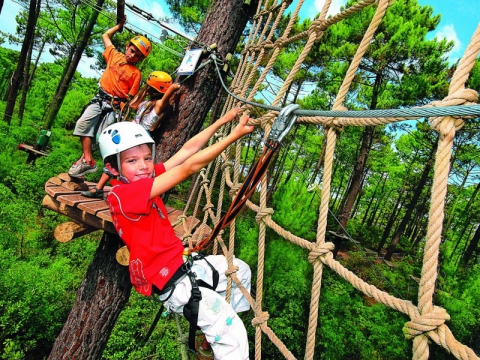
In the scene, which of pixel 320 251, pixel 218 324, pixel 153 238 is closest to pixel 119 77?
pixel 153 238

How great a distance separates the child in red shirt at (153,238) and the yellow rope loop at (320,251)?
29.2 inches

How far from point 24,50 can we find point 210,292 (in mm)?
12202

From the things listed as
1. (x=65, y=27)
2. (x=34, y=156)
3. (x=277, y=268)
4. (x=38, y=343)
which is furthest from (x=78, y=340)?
(x=65, y=27)

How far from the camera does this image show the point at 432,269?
759mm

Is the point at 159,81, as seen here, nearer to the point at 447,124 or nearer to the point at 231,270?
the point at 231,270

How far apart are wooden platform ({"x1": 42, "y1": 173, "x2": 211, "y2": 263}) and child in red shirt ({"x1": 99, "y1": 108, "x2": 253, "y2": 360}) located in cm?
44

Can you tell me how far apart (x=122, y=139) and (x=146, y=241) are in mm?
631

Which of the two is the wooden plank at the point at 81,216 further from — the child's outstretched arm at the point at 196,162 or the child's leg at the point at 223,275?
the child's outstretched arm at the point at 196,162

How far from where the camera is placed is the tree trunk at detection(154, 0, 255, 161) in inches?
93.9

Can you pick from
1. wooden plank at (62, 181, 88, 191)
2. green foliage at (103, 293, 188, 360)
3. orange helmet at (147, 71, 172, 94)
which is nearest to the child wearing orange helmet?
orange helmet at (147, 71, 172, 94)

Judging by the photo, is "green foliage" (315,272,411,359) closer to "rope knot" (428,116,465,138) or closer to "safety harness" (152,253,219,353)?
"safety harness" (152,253,219,353)

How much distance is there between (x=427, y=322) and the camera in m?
0.74

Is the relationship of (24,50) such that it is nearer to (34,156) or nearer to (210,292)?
(34,156)

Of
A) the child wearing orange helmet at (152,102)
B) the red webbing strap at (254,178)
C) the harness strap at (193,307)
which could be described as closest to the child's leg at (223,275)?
the harness strap at (193,307)
